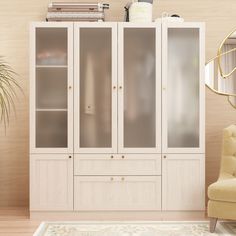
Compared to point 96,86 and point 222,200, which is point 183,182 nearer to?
point 222,200

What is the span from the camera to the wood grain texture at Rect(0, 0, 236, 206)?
471 centimetres

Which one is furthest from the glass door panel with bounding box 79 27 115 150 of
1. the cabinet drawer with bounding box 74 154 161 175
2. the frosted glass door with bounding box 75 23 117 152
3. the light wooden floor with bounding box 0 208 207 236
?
the light wooden floor with bounding box 0 208 207 236

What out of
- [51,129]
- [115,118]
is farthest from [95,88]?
[51,129]

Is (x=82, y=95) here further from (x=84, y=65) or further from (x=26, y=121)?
(x=26, y=121)

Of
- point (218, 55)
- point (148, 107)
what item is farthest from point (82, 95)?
point (218, 55)

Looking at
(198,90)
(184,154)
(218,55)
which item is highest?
(218,55)

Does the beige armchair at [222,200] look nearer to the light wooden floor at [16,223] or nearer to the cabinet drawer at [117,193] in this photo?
the cabinet drawer at [117,193]

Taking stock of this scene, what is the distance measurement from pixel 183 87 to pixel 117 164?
95 centimetres

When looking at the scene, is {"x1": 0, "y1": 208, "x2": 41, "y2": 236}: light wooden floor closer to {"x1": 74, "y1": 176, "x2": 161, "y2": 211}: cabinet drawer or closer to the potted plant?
{"x1": 74, "y1": 176, "x2": 161, "y2": 211}: cabinet drawer

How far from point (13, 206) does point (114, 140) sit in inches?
54.7

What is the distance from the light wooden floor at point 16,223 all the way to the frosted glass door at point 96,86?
2.76 ft

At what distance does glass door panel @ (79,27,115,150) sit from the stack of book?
0.14 m

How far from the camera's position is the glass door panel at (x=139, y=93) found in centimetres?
421

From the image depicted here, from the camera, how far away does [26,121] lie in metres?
4.74
